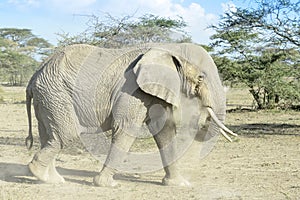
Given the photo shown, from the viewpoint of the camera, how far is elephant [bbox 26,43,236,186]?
5.94m

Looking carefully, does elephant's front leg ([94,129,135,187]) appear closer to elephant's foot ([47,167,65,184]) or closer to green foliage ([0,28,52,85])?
elephant's foot ([47,167,65,184])

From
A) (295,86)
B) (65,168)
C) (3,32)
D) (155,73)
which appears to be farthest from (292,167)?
(3,32)

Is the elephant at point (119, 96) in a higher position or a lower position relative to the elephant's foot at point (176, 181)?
higher

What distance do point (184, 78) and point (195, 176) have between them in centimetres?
143

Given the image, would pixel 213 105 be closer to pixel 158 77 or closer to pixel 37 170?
pixel 158 77

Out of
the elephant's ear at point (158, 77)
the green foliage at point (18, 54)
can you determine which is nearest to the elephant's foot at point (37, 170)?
the elephant's ear at point (158, 77)

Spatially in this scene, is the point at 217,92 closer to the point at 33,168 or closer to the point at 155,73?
the point at 155,73

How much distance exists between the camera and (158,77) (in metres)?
5.91

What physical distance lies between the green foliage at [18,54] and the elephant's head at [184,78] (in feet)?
109

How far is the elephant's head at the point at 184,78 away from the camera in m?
5.88

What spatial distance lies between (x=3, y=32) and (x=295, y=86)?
3271 cm

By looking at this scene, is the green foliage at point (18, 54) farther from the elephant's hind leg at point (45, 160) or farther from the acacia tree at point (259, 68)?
the elephant's hind leg at point (45, 160)

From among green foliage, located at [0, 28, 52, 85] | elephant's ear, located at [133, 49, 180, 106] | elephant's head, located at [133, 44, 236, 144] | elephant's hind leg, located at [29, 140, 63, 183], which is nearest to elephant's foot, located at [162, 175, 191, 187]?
elephant's head, located at [133, 44, 236, 144]

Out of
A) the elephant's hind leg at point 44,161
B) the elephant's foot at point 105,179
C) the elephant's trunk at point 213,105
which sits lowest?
the elephant's foot at point 105,179
